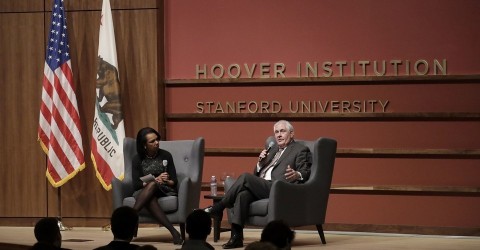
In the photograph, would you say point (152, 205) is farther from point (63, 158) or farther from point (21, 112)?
point (21, 112)

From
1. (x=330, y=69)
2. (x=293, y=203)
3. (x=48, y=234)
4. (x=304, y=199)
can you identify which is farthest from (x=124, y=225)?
(x=330, y=69)

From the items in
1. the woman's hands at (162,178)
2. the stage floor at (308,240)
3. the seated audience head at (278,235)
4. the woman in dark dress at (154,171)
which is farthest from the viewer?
the woman's hands at (162,178)

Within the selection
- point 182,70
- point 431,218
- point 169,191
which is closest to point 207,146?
point 182,70

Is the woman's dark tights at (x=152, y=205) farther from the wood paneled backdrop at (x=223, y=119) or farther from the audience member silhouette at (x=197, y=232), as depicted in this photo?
the audience member silhouette at (x=197, y=232)

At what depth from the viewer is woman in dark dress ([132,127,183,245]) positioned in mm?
8961

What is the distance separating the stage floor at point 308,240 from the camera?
28.6 ft

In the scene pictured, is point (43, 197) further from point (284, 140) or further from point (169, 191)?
point (284, 140)

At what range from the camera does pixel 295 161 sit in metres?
8.88

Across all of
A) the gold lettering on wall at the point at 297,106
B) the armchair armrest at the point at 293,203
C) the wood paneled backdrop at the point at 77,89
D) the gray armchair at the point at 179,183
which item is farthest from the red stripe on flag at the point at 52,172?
the armchair armrest at the point at 293,203

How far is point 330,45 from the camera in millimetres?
10023

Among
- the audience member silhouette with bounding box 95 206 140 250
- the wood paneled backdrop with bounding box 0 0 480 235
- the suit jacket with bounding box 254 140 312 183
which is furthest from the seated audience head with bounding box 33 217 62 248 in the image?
the wood paneled backdrop with bounding box 0 0 480 235

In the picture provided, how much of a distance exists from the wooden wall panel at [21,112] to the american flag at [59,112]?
0.31 m

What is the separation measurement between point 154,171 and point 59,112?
5.61ft

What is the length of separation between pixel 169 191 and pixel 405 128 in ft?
7.60
